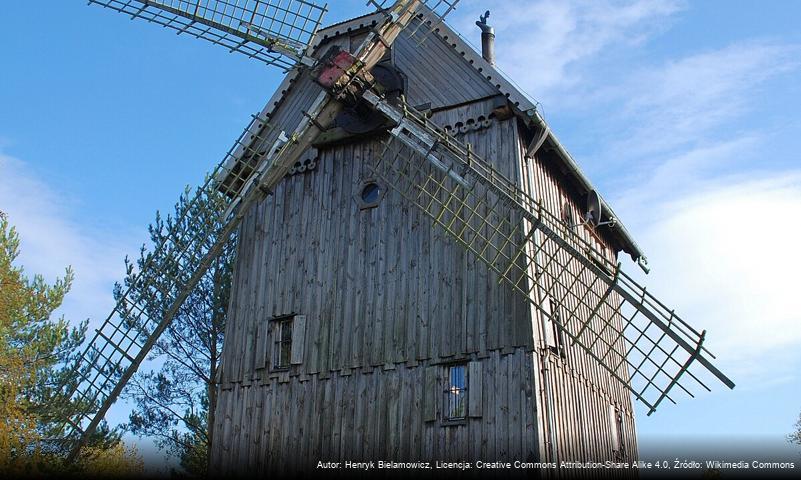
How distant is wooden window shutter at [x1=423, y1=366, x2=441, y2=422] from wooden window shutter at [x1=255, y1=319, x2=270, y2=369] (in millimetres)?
3883

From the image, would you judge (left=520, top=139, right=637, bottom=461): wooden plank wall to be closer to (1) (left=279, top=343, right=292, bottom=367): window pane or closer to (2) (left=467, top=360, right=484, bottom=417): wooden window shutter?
(2) (left=467, top=360, right=484, bottom=417): wooden window shutter

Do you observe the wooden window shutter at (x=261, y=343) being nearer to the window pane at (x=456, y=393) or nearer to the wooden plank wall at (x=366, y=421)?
the wooden plank wall at (x=366, y=421)

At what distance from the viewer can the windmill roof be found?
15.1 m

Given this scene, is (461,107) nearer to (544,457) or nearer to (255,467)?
(544,457)

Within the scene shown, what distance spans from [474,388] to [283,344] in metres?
4.61

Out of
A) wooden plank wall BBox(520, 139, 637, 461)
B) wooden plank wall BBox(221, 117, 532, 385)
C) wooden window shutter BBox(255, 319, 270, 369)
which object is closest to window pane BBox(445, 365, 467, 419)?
wooden plank wall BBox(221, 117, 532, 385)

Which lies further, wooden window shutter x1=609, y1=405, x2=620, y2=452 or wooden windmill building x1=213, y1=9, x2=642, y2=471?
wooden window shutter x1=609, y1=405, x2=620, y2=452

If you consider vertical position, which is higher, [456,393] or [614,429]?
[456,393]

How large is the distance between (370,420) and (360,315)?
206cm

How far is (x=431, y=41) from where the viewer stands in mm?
16562

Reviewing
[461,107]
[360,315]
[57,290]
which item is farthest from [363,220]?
[57,290]

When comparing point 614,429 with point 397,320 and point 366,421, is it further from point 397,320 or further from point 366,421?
point 366,421

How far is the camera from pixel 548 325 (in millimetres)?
13906

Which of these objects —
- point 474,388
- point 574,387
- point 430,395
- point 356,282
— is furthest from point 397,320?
point 574,387
